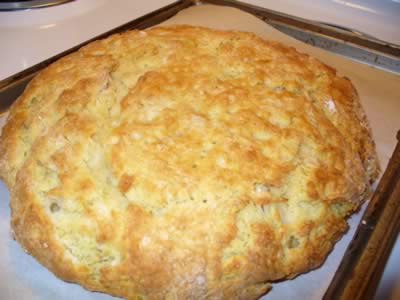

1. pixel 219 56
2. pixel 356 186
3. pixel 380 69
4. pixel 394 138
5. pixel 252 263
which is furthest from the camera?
pixel 380 69

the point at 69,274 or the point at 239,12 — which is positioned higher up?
the point at 239,12

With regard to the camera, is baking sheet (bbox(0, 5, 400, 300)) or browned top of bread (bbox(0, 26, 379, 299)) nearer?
browned top of bread (bbox(0, 26, 379, 299))

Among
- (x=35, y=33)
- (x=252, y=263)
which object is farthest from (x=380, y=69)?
(x=35, y=33)

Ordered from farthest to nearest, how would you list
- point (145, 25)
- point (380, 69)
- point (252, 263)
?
point (145, 25)
point (380, 69)
point (252, 263)

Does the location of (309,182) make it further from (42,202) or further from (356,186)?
(42,202)

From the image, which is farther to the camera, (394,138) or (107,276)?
(394,138)
